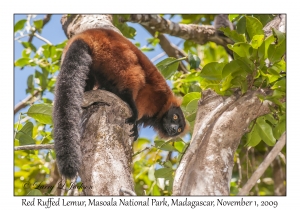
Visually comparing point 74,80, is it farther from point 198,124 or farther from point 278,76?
point 278,76

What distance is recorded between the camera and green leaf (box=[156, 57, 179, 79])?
4.25m

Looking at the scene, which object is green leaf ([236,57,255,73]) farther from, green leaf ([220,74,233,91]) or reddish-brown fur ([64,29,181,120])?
reddish-brown fur ([64,29,181,120])

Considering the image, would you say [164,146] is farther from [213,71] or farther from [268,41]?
[268,41]

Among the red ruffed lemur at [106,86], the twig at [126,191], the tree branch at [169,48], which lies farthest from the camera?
the tree branch at [169,48]

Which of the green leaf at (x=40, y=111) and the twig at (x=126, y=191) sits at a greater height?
the green leaf at (x=40, y=111)

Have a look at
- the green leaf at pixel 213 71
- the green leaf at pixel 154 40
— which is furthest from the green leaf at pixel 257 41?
the green leaf at pixel 154 40

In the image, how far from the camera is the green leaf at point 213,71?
317 centimetres

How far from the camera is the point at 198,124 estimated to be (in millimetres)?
3145

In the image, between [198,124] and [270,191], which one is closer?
[198,124]

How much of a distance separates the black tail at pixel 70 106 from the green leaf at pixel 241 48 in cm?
122

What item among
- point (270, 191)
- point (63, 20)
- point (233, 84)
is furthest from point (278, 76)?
point (270, 191)

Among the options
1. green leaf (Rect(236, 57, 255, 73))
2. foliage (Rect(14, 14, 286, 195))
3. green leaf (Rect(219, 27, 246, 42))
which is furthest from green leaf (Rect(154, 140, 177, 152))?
green leaf (Rect(219, 27, 246, 42))

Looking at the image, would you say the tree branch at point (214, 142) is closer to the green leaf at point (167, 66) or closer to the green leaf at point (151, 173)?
the green leaf at point (167, 66)
